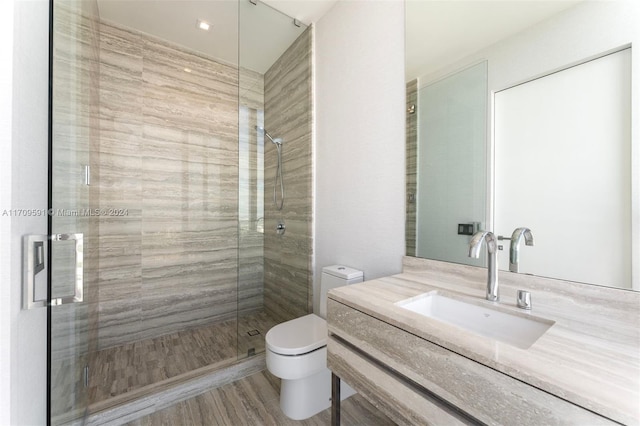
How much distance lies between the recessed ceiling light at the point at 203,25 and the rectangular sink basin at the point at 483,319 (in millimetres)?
2608

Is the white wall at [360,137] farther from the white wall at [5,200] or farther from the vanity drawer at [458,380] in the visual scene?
the white wall at [5,200]

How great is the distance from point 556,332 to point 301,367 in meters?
1.16

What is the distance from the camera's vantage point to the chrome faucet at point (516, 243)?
3.49 feet

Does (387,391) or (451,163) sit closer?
(387,391)

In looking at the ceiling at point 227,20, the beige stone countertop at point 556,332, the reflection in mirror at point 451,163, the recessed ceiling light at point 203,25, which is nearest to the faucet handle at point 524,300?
the beige stone countertop at point 556,332

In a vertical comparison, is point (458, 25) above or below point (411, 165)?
above

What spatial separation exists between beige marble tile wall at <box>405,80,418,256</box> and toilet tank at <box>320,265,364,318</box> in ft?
1.29

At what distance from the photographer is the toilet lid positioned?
1.48 metres

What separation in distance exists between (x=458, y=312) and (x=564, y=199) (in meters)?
0.60

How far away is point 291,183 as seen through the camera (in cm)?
236

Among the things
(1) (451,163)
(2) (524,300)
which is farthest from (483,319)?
(1) (451,163)

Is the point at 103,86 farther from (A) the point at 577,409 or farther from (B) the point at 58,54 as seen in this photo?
(A) the point at 577,409

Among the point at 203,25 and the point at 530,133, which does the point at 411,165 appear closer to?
the point at 530,133

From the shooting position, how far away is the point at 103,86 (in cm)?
218
